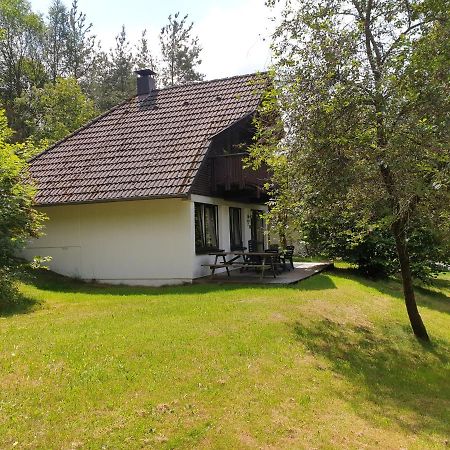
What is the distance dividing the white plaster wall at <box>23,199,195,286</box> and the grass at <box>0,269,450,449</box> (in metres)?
3.32

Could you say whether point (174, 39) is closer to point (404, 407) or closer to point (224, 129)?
point (224, 129)

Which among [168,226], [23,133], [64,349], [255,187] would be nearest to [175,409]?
[64,349]

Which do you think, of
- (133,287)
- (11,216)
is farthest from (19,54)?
(11,216)

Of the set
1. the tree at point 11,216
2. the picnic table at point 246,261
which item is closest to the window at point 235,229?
the picnic table at point 246,261

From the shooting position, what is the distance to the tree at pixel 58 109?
105 feet

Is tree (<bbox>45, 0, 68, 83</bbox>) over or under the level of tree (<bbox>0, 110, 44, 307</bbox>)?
over

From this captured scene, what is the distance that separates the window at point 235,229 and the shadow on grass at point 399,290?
373cm

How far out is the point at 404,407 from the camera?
6.86 meters

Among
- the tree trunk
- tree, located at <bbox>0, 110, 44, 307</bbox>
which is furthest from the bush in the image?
tree, located at <bbox>0, 110, 44, 307</bbox>

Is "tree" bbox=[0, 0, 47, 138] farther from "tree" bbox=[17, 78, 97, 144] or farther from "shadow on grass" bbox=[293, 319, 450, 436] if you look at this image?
"shadow on grass" bbox=[293, 319, 450, 436]

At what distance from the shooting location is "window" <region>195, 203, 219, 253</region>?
15883mm

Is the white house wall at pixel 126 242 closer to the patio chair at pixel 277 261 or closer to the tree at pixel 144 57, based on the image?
the patio chair at pixel 277 261

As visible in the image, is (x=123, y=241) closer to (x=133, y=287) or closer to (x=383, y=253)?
(x=133, y=287)

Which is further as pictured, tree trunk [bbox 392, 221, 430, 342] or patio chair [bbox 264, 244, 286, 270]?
patio chair [bbox 264, 244, 286, 270]
